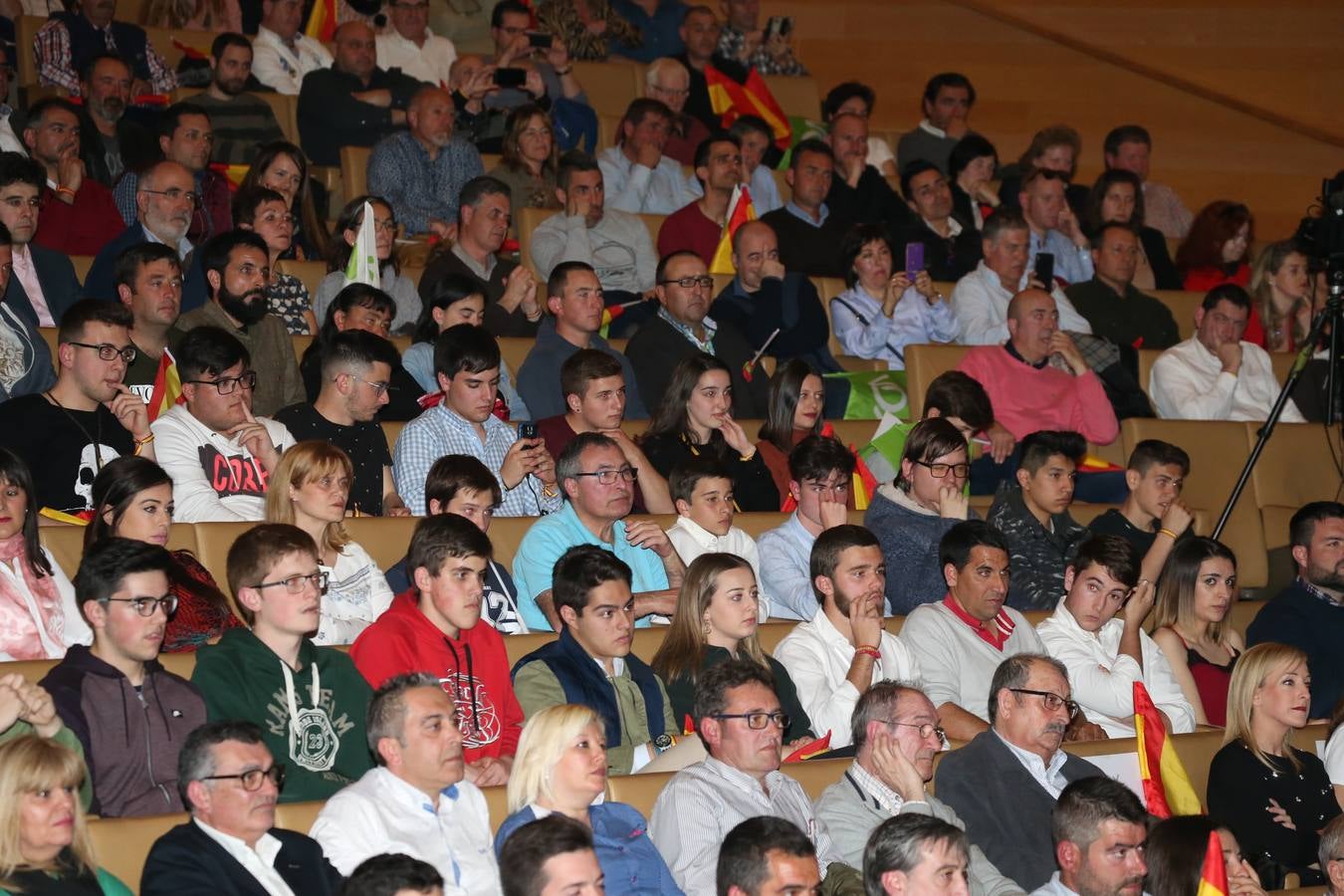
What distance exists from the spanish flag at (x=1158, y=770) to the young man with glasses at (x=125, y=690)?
206 cm

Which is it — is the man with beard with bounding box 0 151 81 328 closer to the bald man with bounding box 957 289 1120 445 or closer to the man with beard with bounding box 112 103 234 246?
the man with beard with bounding box 112 103 234 246

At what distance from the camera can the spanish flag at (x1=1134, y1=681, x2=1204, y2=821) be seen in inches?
159

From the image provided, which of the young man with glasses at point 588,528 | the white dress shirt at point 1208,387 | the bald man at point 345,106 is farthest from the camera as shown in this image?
the bald man at point 345,106

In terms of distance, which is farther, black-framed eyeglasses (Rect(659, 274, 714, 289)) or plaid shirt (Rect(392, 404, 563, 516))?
black-framed eyeglasses (Rect(659, 274, 714, 289))

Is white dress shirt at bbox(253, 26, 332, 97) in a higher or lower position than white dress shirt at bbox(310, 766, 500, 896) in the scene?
higher

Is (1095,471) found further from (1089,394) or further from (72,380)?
(72,380)

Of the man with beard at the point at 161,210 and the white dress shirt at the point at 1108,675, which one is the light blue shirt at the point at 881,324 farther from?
the man with beard at the point at 161,210

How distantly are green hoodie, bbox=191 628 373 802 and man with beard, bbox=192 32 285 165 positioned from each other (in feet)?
11.8

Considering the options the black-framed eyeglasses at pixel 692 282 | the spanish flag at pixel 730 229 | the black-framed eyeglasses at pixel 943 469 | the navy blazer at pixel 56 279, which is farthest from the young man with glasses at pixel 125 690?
the spanish flag at pixel 730 229

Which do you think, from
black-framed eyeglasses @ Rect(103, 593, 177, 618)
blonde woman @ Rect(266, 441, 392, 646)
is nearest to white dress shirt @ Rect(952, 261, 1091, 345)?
blonde woman @ Rect(266, 441, 392, 646)

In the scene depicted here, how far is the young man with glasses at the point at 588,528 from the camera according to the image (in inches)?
179

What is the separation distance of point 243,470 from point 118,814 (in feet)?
4.59

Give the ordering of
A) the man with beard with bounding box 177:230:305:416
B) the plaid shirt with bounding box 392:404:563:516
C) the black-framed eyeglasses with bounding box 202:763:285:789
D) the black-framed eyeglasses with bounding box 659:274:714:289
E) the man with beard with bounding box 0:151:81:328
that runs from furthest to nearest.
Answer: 1. the black-framed eyeglasses with bounding box 659:274:714:289
2. the man with beard with bounding box 0:151:81:328
3. the man with beard with bounding box 177:230:305:416
4. the plaid shirt with bounding box 392:404:563:516
5. the black-framed eyeglasses with bounding box 202:763:285:789

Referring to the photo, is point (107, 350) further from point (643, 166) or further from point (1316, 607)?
point (1316, 607)
